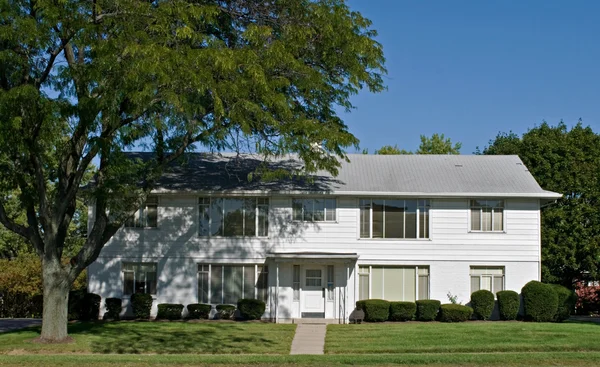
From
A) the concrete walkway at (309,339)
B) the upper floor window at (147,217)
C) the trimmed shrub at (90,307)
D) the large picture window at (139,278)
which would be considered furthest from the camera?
the upper floor window at (147,217)

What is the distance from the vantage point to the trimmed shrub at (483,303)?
29547 mm

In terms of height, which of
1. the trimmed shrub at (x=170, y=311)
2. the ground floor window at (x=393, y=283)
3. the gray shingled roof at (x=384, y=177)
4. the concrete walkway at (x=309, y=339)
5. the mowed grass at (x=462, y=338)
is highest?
the gray shingled roof at (x=384, y=177)

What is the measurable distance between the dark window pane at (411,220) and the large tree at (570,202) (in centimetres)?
893

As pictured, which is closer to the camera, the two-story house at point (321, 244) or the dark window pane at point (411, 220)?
the two-story house at point (321, 244)

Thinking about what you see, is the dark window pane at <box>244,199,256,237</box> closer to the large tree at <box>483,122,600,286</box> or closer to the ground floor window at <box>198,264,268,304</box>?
the ground floor window at <box>198,264,268,304</box>

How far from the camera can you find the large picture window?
3052 cm

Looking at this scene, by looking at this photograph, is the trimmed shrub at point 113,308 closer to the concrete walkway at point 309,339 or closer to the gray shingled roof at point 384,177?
the gray shingled roof at point 384,177

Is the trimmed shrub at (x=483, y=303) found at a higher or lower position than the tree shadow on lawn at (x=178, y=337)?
higher

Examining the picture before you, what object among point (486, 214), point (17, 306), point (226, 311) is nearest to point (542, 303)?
point (486, 214)

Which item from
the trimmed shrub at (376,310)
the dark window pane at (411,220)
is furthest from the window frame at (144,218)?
the dark window pane at (411,220)

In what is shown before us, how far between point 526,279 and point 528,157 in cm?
1082

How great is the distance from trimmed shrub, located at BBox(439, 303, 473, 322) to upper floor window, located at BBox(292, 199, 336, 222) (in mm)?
5393

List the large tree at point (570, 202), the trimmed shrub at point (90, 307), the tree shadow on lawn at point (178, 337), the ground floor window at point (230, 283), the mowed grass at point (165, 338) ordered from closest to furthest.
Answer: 1. the mowed grass at point (165, 338)
2. the tree shadow on lawn at point (178, 337)
3. the trimmed shrub at point (90, 307)
4. the ground floor window at point (230, 283)
5. the large tree at point (570, 202)

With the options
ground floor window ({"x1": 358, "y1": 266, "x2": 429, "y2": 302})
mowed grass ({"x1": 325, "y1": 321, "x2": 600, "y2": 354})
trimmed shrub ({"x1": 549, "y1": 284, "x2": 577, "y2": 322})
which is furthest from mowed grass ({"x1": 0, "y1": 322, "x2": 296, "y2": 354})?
trimmed shrub ({"x1": 549, "y1": 284, "x2": 577, "y2": 322})
